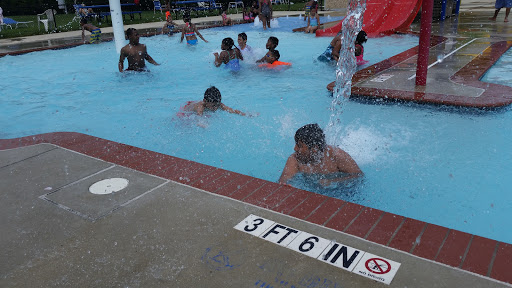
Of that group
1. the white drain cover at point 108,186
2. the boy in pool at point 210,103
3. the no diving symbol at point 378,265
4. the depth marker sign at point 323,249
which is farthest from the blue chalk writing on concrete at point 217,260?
the boy in pool at point 210,103

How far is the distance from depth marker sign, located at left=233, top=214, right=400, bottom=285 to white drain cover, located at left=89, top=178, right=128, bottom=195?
131 cm

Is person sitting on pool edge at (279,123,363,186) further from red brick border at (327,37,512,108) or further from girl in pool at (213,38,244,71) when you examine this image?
girl in pool at (213,38,244,71)

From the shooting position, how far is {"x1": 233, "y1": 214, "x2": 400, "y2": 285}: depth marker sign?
89.8 inches

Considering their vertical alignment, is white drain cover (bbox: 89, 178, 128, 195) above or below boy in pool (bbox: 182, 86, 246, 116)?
below

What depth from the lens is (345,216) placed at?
2.82 meters

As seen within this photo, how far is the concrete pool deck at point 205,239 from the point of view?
7.48 feet

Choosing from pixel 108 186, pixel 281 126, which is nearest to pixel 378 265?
pixel 108 186

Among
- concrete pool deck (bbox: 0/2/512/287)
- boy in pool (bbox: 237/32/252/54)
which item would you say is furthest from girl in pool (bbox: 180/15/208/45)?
concrete pool deck (bbox: 0/2/512/287)

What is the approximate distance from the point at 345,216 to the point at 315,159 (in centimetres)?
112

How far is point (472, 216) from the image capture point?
393cm

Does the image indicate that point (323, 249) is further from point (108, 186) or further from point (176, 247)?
point (108, 186)

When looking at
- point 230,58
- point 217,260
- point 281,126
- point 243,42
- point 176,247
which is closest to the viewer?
point 217,260

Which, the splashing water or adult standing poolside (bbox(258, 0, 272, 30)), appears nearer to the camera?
the splashing water

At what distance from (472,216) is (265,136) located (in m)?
3.14
